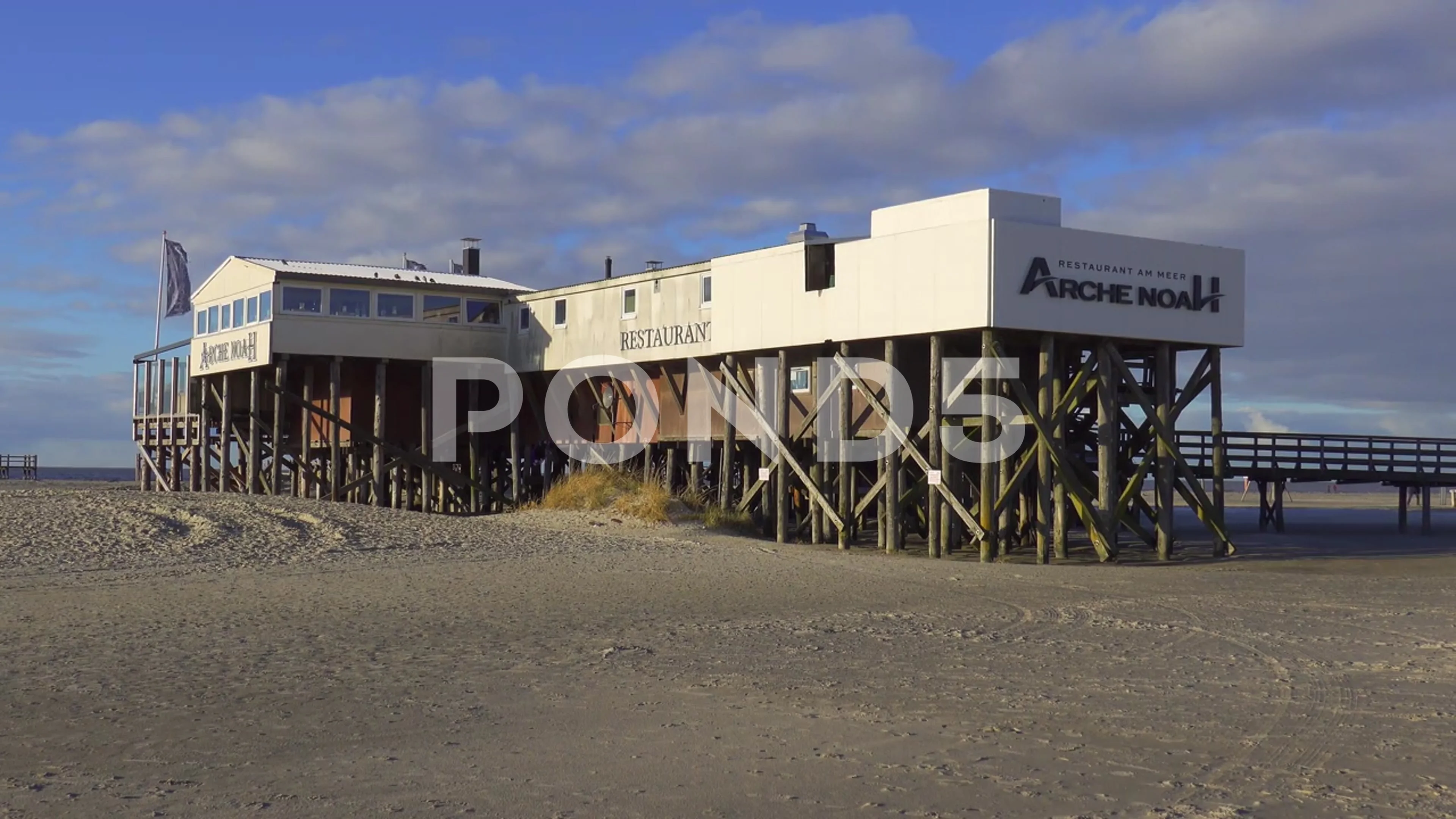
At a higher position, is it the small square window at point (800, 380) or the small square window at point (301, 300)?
the small square window at point (301, 300)

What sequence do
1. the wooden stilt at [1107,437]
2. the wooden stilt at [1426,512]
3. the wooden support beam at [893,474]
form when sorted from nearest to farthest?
the wooden stilt at [1107,437], the wooden support beam at [893,474], the wooden stilt at [1426,512]

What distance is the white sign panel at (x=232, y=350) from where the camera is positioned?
3528cm

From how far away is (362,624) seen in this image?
45.6ft

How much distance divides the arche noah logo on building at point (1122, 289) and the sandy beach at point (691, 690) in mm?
5687

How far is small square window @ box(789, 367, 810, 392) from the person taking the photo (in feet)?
96.8

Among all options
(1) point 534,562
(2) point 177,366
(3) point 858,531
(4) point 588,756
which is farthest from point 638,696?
(2) point 177,366

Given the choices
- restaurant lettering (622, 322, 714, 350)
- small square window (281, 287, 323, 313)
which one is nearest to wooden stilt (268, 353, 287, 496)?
small square window (281, 287, 323, 313)

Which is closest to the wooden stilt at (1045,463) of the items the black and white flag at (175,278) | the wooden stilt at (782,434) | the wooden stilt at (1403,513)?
the wooden stilt at (782,434)

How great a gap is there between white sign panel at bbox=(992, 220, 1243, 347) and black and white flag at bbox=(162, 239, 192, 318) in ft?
125

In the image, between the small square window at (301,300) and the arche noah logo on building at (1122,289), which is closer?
the arche noah logo on building at (1122,289)

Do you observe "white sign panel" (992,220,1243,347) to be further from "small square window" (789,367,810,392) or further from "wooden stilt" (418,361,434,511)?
"wooden stilt" (418,361,434,511)

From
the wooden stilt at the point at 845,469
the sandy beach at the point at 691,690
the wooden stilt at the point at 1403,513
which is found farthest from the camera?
the wooden stilt at the point at 1403,513

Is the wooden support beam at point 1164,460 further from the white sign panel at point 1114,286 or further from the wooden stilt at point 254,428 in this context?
the wooden stilt at point 254,428

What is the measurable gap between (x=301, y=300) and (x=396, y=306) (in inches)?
91.2
